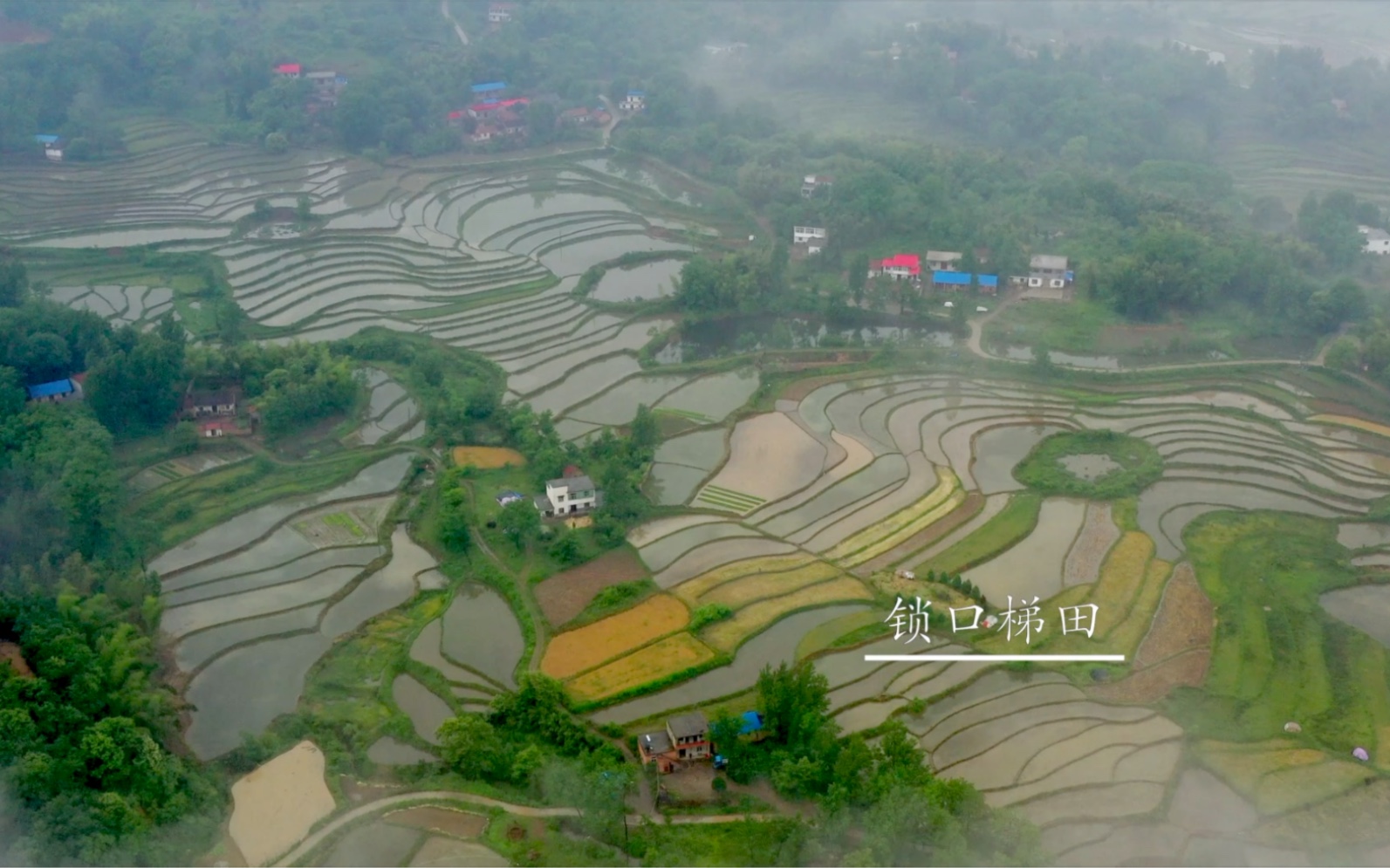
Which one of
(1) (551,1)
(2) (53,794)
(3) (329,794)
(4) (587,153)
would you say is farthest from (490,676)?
(1) (551,1)

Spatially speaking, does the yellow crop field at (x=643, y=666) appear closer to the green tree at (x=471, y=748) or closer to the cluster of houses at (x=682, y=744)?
the cluster of houses at (x=682, y=744)

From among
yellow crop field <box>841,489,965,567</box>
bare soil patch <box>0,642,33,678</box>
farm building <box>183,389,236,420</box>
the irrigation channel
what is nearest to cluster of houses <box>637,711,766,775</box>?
the irrigation channel

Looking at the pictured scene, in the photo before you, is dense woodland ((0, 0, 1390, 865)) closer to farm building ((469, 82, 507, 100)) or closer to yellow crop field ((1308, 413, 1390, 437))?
farm building ((469, 82, 507, 100))

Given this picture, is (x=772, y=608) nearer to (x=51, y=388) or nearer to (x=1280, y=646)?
(x=1280, y=646)

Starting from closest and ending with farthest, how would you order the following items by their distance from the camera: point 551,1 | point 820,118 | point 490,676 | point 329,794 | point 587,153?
1. point 329,794
2. point 490,676
3. point 587,153
4. point 820,118
5. point 551,1

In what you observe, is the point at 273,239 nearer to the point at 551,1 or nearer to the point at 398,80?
the point at 398,80

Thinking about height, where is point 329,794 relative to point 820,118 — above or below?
below
